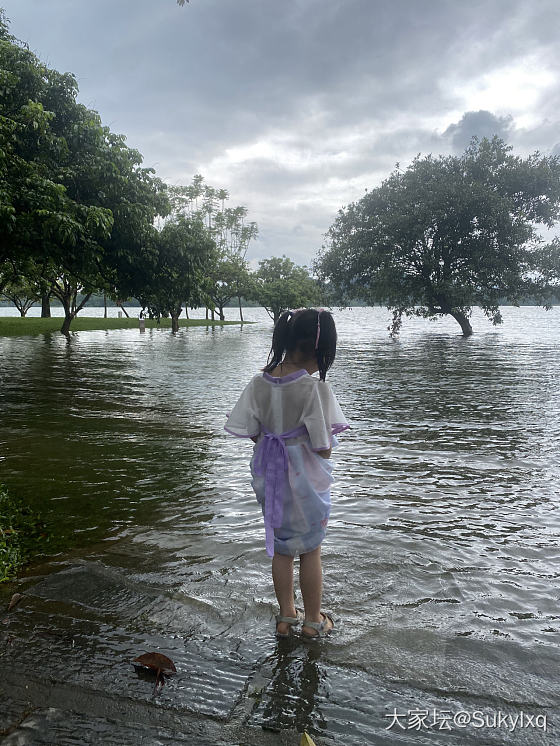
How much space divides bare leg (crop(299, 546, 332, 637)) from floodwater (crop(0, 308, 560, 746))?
20 centimetres

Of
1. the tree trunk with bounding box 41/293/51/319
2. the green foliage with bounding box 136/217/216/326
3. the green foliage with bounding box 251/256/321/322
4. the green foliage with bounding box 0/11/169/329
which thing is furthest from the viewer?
the green foliage with bounding box 251/256/321/322

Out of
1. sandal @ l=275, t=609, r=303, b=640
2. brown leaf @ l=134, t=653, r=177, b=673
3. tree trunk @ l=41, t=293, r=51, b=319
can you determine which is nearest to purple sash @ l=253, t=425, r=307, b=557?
sandal @ l=275, t=609, r=303, b=640

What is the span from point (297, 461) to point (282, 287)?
3070 inches

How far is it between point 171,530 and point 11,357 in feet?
68.1

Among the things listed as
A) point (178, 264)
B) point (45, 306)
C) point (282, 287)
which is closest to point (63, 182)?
point (178, 264)

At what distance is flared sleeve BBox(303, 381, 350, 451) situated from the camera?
3.32 m

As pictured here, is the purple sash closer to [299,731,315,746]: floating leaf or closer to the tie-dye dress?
the tie-dye dress

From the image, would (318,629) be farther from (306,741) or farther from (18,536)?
(18,536)

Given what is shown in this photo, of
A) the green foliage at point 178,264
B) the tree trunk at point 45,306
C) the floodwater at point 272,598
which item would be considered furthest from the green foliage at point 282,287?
the floodwater at point 272,598

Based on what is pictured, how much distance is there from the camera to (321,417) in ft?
10.9

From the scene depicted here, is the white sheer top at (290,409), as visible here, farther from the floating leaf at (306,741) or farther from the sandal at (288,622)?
the floating leaf at (306,741)

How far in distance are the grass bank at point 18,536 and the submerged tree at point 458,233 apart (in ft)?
117

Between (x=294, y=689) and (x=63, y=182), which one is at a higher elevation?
(x=63, y=182)

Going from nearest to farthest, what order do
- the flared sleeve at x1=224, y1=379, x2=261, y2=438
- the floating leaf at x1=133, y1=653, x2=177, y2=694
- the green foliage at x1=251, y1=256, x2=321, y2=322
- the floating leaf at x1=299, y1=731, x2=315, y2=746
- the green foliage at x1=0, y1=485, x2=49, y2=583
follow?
the floating leaf at x1=299, y1=731, x2=315, y2=746, the floating leaf at x1=133, y1=653, x2=177, y2=694, the flared sleeve at x1=224, y1=379, x2=261, y2=438, the green foliage at x1=0, y1=485, x2=49, y2=583, the green foliage at x1=251, y1=256, x2=321, y2=322
